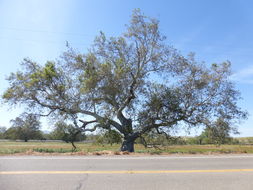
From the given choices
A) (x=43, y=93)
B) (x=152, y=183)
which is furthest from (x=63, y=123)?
(x=152, y=183)

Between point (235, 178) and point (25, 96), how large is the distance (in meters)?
18.7

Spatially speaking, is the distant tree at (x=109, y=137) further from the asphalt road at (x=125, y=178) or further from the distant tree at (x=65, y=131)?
the asphalt road at (x=125, y=178)

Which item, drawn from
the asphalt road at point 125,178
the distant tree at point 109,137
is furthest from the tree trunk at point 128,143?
the asphalt road at point 125,178

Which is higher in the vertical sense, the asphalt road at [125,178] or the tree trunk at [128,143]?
the tree trunk at [128,143]

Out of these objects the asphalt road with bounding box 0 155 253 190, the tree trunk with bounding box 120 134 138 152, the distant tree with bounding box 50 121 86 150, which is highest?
the distant tree with bounding box 50 121 86 150

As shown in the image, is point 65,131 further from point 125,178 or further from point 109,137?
point 125,178

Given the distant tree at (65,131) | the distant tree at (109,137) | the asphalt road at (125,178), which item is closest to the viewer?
the asphalt road at (125,178)

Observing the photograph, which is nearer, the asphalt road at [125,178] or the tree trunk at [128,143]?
the asphalt road at [125,178]

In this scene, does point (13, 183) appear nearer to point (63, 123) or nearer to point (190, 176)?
point (190, 176)

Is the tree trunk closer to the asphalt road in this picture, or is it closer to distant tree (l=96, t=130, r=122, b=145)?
distant tree (l=96, t=130, r=122, b=145)

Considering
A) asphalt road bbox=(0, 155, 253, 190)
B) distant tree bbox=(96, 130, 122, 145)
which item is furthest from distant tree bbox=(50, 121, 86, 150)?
asphalt road bbox=(0, 155, 253, 190)

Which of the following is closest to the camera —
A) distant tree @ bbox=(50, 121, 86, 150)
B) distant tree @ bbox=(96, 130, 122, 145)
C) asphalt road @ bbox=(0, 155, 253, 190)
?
asphalt road @ bbox=(0, 155, 253, 190)

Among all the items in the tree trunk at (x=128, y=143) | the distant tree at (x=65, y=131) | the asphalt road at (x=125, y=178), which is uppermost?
the distant tree at (x=65, y=131)

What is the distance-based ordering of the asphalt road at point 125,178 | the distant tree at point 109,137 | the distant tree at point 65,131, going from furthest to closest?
the distant tree at point 109,137
the distant tree at point 65,131
the asphalt road at point 125,178
